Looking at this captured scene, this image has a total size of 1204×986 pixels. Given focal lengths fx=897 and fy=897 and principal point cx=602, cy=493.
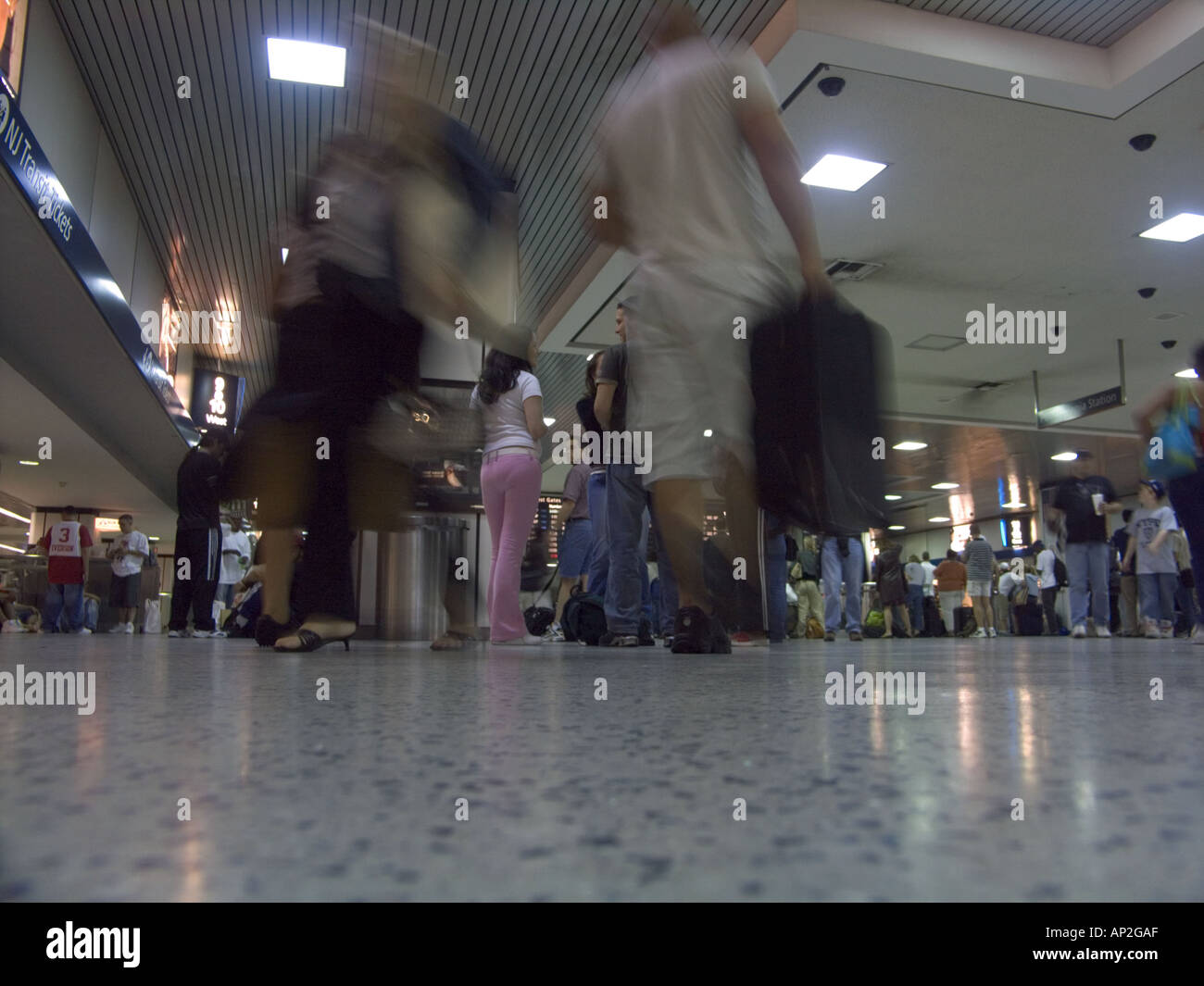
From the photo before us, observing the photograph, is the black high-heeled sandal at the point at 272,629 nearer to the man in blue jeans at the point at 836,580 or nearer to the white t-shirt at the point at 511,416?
the white t-shirt at the point at 511,416

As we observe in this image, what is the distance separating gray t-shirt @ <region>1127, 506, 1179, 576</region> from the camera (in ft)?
25.2

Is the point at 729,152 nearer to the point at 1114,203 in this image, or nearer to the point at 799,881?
the point at 799,881

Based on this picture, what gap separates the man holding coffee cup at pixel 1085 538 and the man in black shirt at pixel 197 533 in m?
6.51

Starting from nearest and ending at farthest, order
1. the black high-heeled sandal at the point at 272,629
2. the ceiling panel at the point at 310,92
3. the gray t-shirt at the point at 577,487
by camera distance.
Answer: the black high-heeled sandal at the point at 272,629, the ceiling panel at the point at 310,92, the gray t-shirt at the point at 577,487

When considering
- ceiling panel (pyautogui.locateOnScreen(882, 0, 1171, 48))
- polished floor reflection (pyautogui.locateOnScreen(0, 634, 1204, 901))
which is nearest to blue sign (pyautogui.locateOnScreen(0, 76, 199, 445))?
ceiling panel (pyautogui.locateOnScreen(882, 0, 1171, 48))

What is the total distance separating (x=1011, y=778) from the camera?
1.69 feet

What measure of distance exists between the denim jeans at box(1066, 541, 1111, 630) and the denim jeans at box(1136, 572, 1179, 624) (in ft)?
2.14

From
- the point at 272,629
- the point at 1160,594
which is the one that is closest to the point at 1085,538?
the point at 1160,594

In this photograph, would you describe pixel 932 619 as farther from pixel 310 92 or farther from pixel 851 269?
pixel 310 92

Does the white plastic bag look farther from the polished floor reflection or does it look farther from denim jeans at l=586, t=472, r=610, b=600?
the polished floor reflection

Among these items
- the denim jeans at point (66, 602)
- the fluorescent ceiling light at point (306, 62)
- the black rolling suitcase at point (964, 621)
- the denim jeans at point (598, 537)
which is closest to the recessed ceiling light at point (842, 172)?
the denim jeans at point (598, 537)

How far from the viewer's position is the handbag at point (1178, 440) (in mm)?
3488
